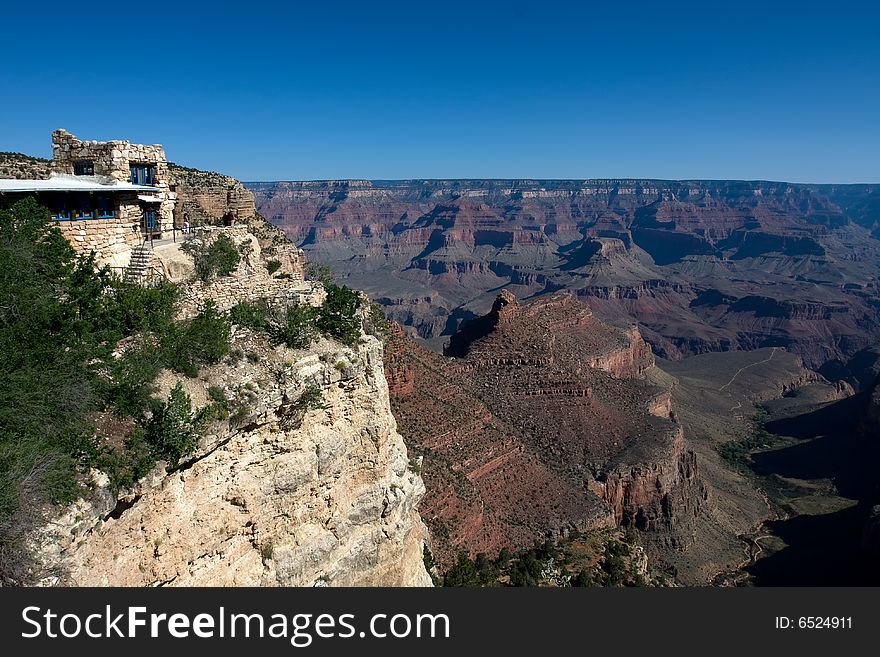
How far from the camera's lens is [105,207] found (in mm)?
19531

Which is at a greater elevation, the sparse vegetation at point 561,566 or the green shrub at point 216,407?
the green shrub at point 216,407

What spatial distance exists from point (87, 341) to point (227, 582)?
19.3ft

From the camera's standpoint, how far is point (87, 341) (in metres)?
13.5

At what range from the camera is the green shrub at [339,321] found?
16.4 meters

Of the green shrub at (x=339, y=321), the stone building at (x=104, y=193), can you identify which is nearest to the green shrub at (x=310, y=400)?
the green shrub at (x=339, y=321)

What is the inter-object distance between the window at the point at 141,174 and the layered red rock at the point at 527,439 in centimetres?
1767

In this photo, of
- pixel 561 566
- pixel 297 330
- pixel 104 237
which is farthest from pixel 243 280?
pixel 561 566

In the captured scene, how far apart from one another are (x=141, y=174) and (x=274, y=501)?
13.8m

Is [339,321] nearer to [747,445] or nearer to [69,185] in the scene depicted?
[69,185]

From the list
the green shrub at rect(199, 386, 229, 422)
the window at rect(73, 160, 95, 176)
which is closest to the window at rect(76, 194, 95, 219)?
the window at rect(73, 160, 95, 176)

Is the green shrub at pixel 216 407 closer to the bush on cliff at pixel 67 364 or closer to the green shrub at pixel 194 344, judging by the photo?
the bush on cliff at pixel 67 364

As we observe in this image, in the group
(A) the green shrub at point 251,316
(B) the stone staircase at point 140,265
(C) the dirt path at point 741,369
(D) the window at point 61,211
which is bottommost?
(C) the dirt path at point 741,369

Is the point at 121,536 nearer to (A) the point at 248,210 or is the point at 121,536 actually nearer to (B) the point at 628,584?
(A) the point at 248,210

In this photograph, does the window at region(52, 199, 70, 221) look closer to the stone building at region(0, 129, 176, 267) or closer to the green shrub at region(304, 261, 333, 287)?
the stone building at region(0, 129, 176, 267)
